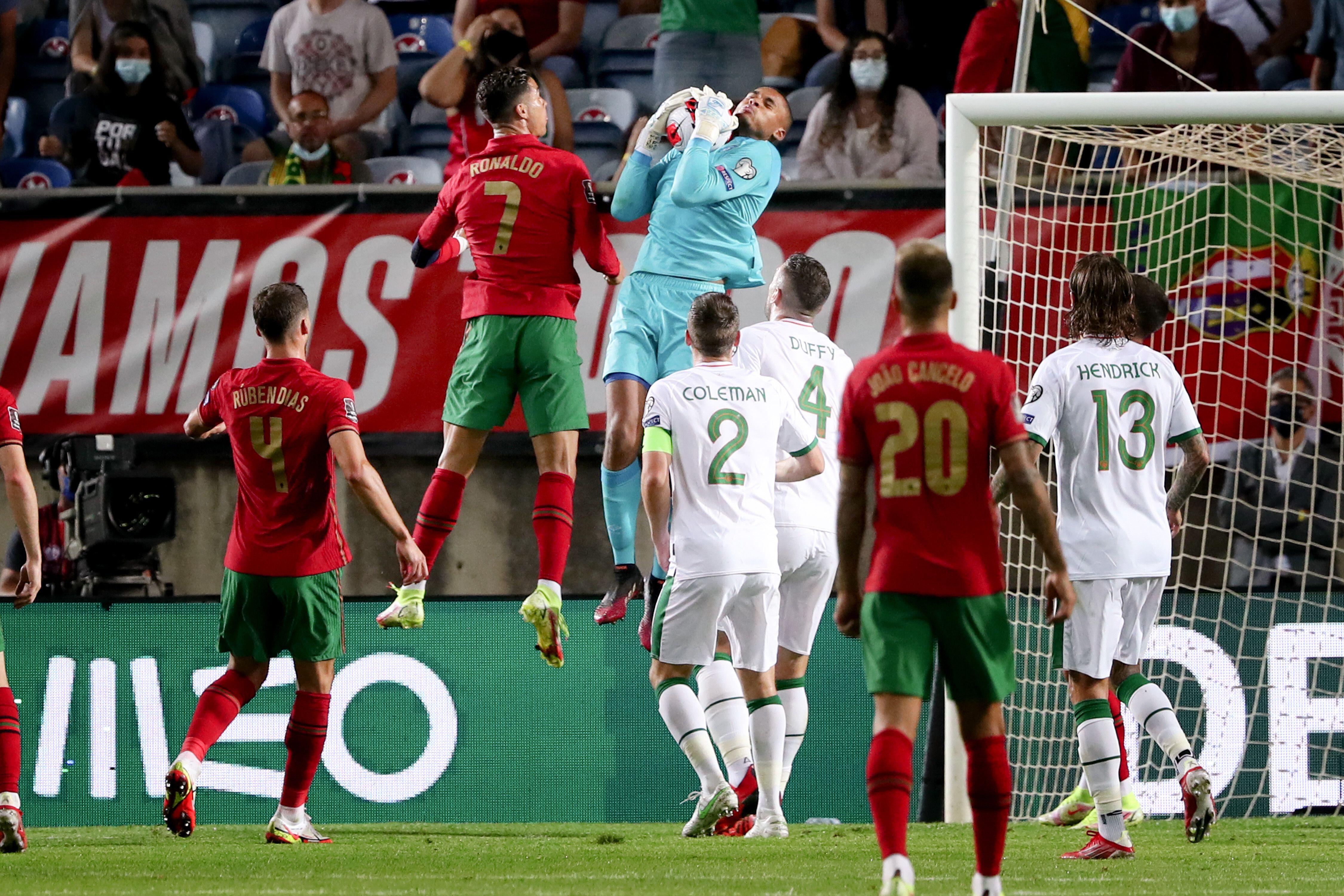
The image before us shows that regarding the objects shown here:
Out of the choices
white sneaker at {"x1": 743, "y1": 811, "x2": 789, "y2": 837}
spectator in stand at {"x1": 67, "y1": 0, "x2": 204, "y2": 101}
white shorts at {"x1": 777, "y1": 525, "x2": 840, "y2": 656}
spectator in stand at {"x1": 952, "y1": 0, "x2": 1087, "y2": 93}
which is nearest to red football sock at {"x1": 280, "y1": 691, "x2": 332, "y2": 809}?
white sneaker at {"x1": 743, "y1": 811, "x2": 789, "y2": 837}

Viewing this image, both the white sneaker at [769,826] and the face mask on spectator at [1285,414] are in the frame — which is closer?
the white sneaker at [769,826]

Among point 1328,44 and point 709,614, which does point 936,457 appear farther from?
point 1328,44

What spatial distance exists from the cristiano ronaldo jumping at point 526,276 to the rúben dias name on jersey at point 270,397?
1.15 meters

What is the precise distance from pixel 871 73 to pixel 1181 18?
2070mm

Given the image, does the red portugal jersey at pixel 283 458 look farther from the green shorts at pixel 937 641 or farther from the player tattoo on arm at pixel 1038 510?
the player tattoo on arm at pixel 1038 510

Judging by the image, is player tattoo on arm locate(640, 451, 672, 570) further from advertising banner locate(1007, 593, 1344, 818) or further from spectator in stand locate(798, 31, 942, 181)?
spectator in stand locate(798, 31, 942, 181)

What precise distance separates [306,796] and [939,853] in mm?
2539

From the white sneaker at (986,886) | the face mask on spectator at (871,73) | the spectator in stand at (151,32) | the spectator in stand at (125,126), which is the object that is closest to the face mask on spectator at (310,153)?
the spectator in stand at (125,126)

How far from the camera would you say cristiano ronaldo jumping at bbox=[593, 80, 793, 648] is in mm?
7484

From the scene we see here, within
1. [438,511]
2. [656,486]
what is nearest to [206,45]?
[438,511]

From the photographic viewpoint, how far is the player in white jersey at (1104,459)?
231 inches

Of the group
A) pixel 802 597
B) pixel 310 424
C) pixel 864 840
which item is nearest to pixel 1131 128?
pixel 802 597

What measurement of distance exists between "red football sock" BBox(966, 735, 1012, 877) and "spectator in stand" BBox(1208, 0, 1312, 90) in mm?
8181

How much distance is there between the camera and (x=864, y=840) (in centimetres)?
659
